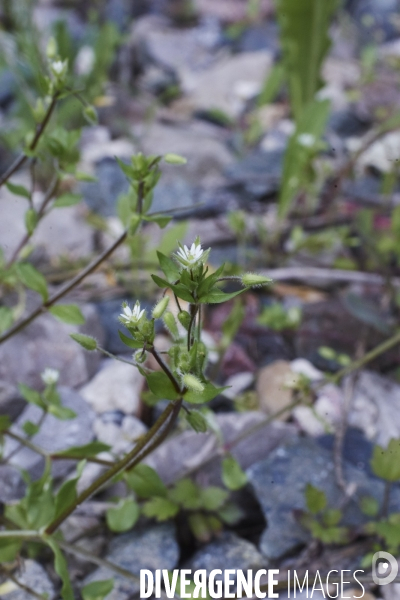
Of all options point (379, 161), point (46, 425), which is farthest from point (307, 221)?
point (46, 425)

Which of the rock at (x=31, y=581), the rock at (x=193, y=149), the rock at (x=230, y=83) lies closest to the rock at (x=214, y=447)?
the rock at (x=31, y=581)

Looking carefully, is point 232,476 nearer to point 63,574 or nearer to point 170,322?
point 63,574

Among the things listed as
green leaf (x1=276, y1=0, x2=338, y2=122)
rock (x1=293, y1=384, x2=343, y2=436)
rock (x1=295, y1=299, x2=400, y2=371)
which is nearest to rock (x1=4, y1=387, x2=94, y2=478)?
rock (x1=293, y1=384, x2=343, y2=436)

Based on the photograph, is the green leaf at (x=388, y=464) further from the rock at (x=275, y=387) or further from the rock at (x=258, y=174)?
the rock at (x=258, y=174)

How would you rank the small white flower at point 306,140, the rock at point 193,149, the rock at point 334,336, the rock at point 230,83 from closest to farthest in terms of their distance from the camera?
the rock at point 334,336 → the small white flower at point 306,140 → the rock at point 193,149 → the rock at point 230,83

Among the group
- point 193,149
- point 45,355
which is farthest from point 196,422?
point 193,149

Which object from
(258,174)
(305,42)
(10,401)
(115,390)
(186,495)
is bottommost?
(186,495)
